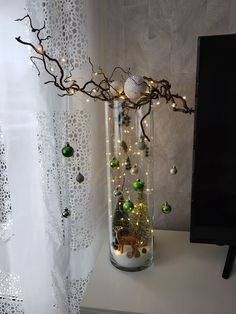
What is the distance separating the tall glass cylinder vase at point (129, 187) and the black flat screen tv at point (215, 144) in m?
0.16

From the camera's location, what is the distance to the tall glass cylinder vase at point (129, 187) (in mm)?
997

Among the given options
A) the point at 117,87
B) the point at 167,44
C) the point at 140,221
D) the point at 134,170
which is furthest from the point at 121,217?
the point at 167,44

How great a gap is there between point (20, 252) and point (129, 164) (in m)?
0.48

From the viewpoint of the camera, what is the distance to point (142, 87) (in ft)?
2.89

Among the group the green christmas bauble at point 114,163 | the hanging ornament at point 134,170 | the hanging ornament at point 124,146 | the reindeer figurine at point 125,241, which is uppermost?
the hanging ornament at point 124,146

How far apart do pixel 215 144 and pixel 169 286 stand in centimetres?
45

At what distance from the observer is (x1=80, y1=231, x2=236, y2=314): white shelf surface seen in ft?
2.91

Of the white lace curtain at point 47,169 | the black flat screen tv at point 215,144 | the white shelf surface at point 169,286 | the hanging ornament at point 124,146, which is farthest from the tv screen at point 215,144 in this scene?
the white lace curtain at point 47,169

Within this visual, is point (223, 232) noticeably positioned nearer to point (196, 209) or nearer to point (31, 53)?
point (196, 209)

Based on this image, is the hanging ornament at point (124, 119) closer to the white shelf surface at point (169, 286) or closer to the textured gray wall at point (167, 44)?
the textured gray wall at point (167, 44)

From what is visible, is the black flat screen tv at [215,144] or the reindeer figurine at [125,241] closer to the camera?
the black flat screen tv at [215,144]

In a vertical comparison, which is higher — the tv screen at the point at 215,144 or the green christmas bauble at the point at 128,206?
the tv screen at the point at 215,144

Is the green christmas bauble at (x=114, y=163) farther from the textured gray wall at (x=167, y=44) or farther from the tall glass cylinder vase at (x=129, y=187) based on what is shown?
the textured gray wall at (x=167, y=44)

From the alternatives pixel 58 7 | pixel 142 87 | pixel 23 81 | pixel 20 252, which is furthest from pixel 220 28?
pixel 20 252
